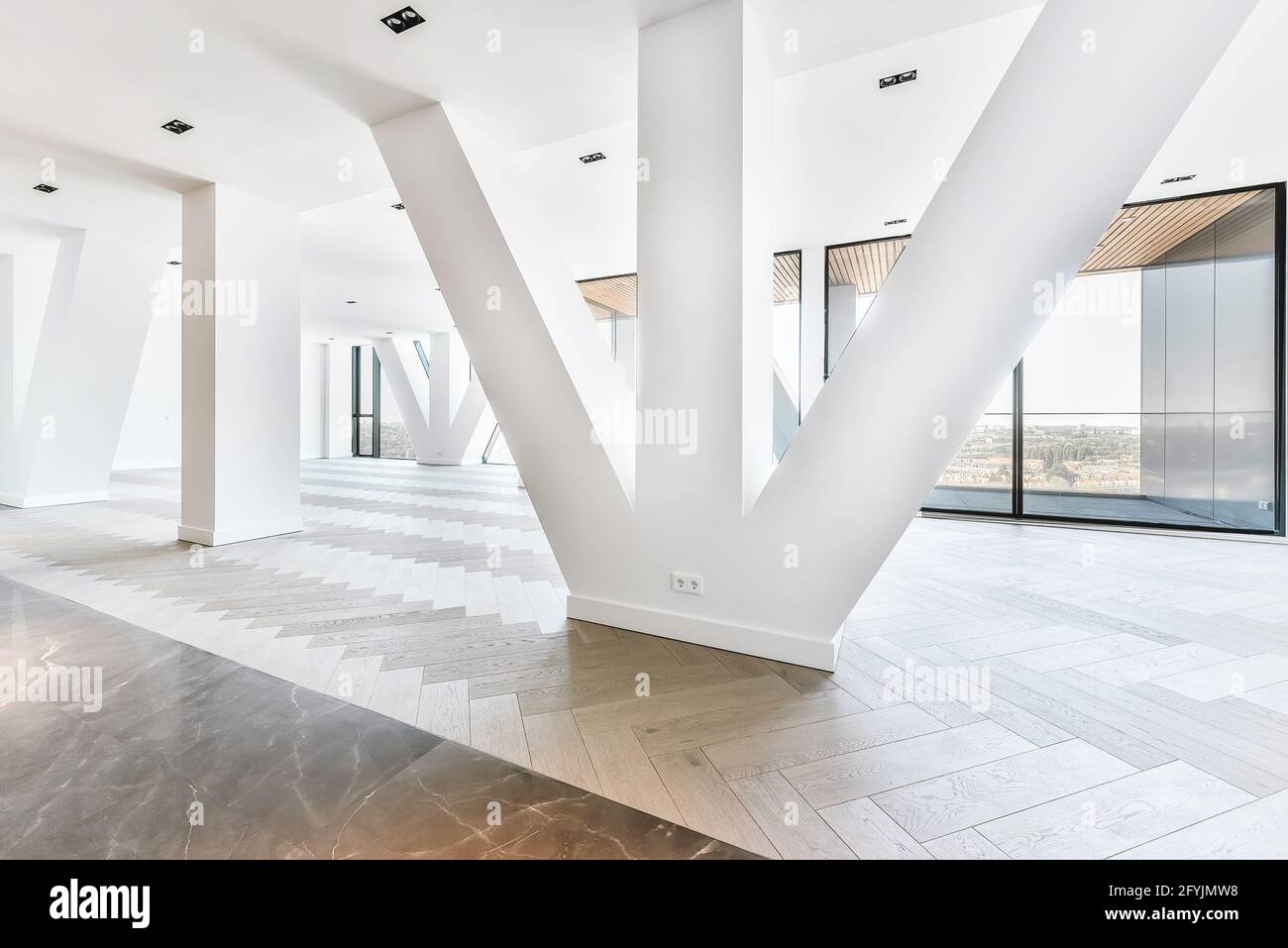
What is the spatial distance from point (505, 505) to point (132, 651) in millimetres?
5277

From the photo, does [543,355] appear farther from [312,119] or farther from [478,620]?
[312,119]

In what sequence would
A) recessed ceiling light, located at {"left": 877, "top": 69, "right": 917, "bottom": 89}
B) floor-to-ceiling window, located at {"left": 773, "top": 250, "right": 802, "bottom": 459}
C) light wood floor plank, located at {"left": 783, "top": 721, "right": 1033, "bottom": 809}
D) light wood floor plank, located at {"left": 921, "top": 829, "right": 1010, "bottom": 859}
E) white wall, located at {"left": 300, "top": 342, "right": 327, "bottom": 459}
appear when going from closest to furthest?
light wood floor plank, located at {"left": 921, "top": 829, "right": 1010, "bottom": 859}
light wood floor plank, located at {"left": 783, "top": 721, "right": 1033, "bottom": 809}
recessed ceiling light, located at {"left": 877, "top": 69, "right": 917, "bottom": 89}
floor-to-ceiling window, located at {"left": 773, "top": 250, "right": 802, "bottom": 459}
white wall, located at {"left": 300, "top": 342, "right": 327, "bottom": 459}

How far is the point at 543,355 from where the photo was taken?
3281mm

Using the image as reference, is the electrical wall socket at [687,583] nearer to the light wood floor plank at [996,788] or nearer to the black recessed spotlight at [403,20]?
the light wood floor plank at [996,788]

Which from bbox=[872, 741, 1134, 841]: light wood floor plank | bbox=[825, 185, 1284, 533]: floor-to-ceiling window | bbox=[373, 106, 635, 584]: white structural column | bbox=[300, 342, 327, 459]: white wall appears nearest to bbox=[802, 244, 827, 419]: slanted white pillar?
bbox=[825, 185, 1284, 533]: floor-to-ceiling window

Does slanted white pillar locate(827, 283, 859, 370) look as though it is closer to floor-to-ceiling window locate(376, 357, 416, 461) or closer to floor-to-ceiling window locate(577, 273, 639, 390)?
floor-to-ceiling window locate(577, 273, 639, 390)

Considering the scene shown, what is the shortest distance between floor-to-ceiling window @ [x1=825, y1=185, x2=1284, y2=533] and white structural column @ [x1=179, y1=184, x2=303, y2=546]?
20.4 ft

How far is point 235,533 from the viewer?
17.8 feet

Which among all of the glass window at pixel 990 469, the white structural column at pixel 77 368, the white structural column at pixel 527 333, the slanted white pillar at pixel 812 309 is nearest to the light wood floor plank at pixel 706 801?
the white structural column at pixel 527 333

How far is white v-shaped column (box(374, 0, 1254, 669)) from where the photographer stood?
2.07 m

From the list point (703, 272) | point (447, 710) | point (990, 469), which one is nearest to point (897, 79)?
point (703, 272)

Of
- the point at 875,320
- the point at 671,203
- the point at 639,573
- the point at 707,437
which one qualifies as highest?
the point at 671,203

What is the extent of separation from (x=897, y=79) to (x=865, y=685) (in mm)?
3723
